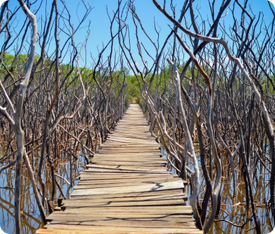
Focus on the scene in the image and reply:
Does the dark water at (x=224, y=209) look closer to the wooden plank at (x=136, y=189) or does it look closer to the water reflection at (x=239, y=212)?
the water reflection at (x=239, y=212)

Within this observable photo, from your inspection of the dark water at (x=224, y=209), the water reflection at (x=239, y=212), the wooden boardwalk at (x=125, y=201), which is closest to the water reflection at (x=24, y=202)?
the dark water at (x=224, y=209)

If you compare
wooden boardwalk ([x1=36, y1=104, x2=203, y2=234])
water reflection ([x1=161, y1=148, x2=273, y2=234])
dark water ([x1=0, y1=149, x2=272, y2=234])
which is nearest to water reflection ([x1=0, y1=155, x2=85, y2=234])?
dark water ([x1=0, y1=149, x2=272, y2=234])

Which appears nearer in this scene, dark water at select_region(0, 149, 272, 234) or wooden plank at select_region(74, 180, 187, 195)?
wooden plank at select_region(74, 180, 187, 195)

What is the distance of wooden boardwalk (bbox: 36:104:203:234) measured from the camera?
1.81 meters

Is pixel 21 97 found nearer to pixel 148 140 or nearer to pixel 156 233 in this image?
pixel 156 233

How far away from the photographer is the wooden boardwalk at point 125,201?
1.81 metres

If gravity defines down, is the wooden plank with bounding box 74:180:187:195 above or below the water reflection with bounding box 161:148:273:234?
above

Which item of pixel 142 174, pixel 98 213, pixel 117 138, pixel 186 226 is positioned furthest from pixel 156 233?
pixel 117 138

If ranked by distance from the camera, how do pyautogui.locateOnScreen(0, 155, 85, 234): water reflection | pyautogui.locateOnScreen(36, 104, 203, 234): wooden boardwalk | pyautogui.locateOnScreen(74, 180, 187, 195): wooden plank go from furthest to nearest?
pyautogui.locateOnScreen(0, 155, 85, 234): water reflection → pyautogui.locateOnScreen(74, 180, 187, 195): wooden plank → pyautogui.locateOnScreen(36, 104, 203, 234): wooden boardwalk

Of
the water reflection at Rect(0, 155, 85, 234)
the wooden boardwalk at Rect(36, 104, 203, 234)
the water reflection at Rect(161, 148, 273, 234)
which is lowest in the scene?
the water reflection at Rect(161, 148, 273, 234)

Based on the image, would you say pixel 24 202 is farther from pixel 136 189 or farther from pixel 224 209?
pixel 224 209

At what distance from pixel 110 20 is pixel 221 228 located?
2992 millimetres

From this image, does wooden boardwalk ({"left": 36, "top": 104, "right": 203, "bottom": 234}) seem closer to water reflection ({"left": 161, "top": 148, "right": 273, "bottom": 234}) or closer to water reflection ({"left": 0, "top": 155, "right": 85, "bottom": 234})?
water reflection ({"left": 0, "top": 155, "right": 85, "bottom": 234})

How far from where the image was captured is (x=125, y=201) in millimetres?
2234
